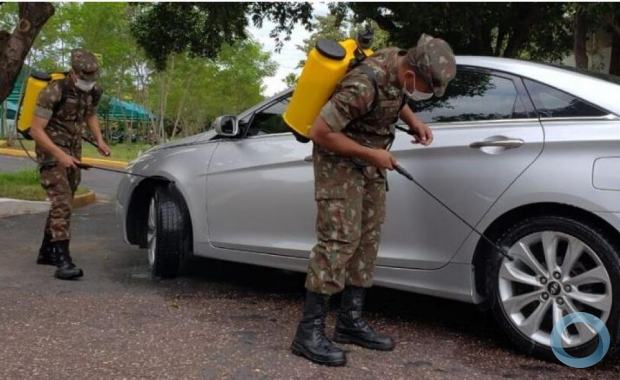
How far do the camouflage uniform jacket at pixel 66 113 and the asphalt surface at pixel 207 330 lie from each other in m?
0.96

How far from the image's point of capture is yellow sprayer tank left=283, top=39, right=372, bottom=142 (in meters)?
3.13

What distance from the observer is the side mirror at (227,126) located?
447 centimetres

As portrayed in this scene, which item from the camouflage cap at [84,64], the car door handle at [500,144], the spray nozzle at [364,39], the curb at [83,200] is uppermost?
the spray nozzle at [364,39]

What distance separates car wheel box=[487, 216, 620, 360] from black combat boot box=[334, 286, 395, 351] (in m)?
0.62

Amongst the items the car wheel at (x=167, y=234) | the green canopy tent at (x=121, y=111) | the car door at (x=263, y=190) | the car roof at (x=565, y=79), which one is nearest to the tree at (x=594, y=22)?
the car roof at (x=565, y=79)

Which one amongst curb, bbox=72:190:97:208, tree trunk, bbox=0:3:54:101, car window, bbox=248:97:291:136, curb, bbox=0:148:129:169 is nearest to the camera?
car window, bbox=248:97:291:136

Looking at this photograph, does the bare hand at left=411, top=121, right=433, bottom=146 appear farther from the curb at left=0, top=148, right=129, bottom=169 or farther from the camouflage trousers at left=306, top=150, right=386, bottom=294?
the curb at left=0, top=148, right=129, bottom=169

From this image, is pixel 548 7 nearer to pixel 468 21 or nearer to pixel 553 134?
pixel 468 21

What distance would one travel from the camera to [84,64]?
15.7 feet

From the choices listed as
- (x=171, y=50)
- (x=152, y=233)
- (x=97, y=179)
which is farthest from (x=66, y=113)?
(x=97, y=179)

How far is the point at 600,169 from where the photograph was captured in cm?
313

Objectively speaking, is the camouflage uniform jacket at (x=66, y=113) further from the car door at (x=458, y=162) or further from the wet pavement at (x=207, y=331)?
the car door at (x=458, y=162)

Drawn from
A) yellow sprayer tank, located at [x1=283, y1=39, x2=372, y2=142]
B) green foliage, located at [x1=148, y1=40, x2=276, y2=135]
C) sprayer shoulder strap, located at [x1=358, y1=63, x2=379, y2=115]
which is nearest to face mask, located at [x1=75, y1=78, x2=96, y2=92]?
yellow sprayer tank, located at [x1=283, y1=39, x2=372, y2=142]

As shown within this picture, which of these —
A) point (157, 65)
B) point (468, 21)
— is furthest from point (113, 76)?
point (468, 21)
